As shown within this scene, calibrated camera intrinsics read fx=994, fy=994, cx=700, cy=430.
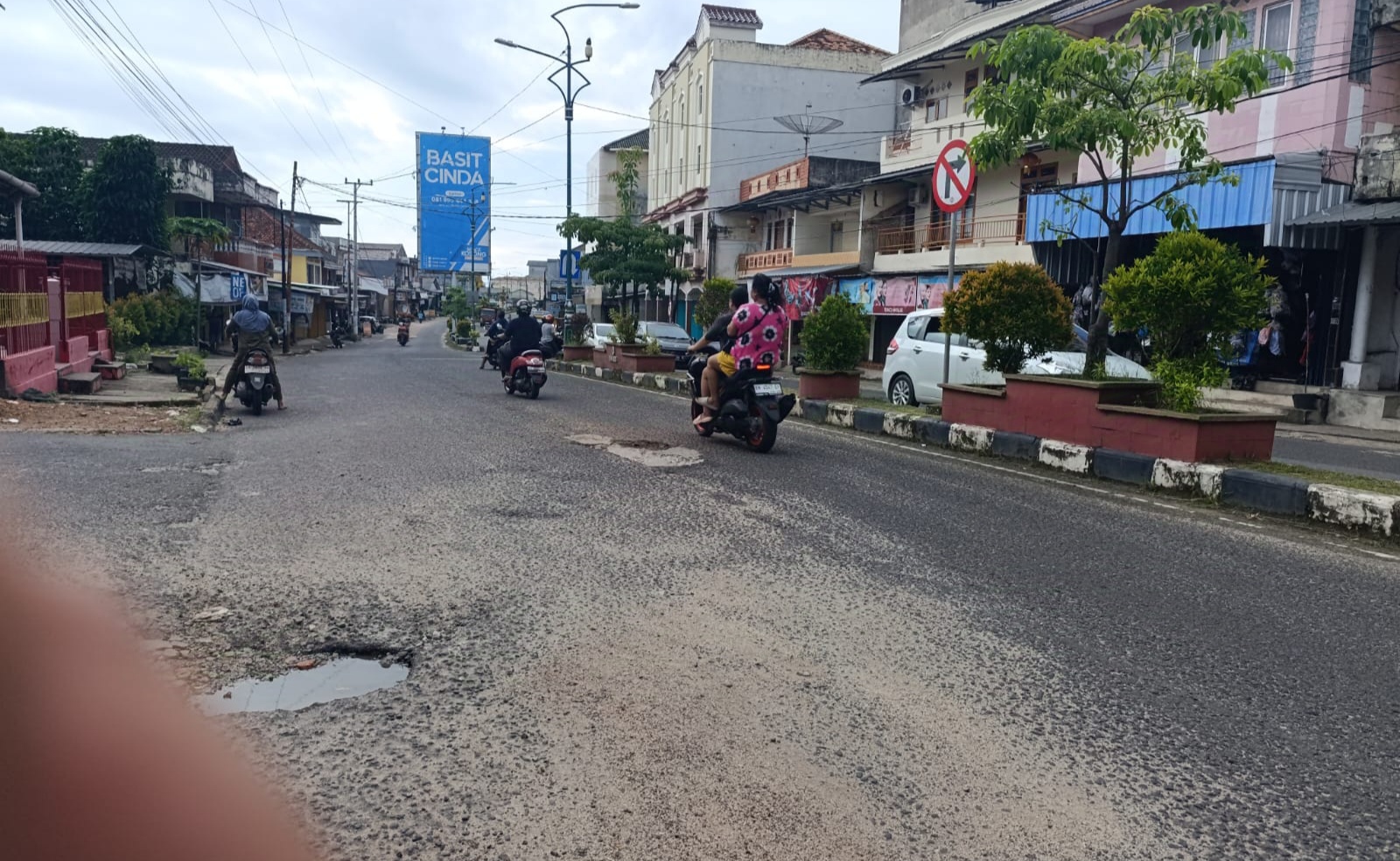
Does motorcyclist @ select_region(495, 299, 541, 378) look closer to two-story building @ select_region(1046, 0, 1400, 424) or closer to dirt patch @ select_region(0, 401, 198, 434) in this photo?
dirt patch @ select_region(0, 401, 198, 434)

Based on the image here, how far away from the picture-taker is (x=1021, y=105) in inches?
376

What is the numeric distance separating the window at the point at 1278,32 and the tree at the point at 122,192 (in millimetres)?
32691

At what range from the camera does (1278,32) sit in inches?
706

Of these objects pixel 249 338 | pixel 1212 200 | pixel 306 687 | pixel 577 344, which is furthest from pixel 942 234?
pixel 306 687

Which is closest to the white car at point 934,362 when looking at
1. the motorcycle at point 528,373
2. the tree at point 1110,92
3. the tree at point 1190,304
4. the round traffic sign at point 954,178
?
the round traffic sign at point 954,178

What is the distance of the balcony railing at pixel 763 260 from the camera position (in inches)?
1476

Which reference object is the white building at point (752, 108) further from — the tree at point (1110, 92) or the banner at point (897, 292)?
the tree at point (1110, 92)

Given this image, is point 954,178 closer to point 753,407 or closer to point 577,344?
point 753,407

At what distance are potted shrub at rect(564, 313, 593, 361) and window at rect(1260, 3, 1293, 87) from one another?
16438mm

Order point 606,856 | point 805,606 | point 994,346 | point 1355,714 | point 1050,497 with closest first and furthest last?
1. point 606,856
2. point 1355,714
3. point 805,606
4. point 1050,497
5. point 994,346

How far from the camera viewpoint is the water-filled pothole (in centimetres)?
347

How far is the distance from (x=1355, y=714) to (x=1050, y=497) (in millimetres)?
4321

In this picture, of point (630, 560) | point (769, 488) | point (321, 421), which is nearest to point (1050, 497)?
point (769, 488)

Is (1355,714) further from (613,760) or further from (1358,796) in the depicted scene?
(613,760)
